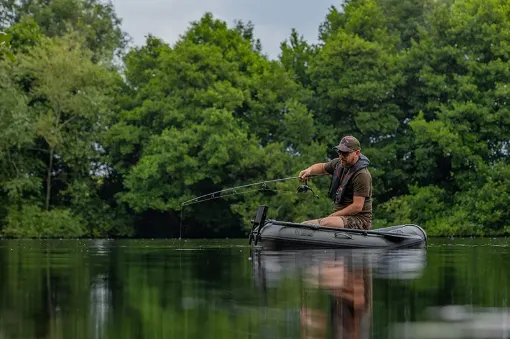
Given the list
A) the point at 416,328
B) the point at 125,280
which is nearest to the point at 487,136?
the point at 125,280

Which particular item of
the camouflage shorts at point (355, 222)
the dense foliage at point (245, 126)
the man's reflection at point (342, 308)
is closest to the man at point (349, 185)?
the camouflage shorts at point (355, 222)

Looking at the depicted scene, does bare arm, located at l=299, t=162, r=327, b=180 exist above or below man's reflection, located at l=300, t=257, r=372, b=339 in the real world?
above

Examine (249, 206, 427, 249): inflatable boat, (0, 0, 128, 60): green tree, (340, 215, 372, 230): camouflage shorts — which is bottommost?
(249, 206, 427, 249): inflatable boat

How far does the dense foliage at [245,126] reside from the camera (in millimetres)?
52969

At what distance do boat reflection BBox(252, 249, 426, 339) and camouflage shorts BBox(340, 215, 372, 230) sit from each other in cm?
87

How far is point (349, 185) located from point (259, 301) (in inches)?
450

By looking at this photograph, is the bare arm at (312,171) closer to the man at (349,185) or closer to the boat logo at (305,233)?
the man at (349,185)

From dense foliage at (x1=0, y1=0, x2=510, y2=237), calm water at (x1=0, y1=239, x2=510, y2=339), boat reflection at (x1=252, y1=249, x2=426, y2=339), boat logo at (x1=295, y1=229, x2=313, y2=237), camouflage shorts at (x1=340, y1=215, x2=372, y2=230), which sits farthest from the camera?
dense foliage at (x1=0, y1=0, x2=510, y2=237)

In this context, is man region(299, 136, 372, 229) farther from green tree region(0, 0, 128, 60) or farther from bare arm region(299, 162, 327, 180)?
green tree region(0, 0, 128, 60)

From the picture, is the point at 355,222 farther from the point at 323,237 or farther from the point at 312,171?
the point at 312,171

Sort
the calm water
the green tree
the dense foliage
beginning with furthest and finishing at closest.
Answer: the green tree
the dense foliage
the calm water

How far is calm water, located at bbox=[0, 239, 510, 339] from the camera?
7723 mm

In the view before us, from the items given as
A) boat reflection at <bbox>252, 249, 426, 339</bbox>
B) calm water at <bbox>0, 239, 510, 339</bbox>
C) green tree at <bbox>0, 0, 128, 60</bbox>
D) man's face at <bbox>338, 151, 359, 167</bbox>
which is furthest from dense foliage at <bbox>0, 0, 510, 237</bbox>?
calm water at <bbox>0, 239, 510, 339</bbox>

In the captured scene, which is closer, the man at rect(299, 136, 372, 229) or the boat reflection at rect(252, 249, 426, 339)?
the boat reflection at rect(252, 249, 426, 339)
